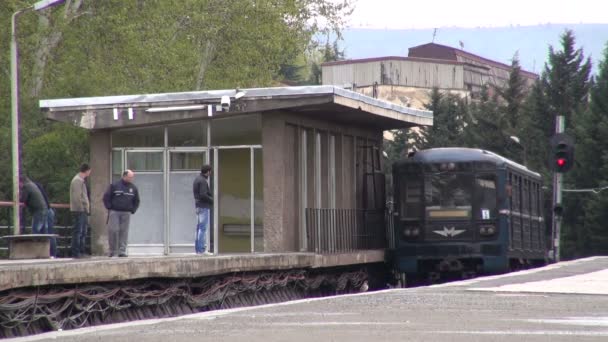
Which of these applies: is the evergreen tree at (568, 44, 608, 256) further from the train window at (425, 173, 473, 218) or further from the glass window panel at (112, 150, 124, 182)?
the glass window panel at (112, 150, 124, 182)

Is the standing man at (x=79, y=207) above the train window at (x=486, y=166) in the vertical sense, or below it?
below

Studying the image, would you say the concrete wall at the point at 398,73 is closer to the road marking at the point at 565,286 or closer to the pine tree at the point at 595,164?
the pine tree at the point at 595,164

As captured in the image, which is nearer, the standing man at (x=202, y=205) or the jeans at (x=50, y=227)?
the standing man at (x=202, y=205)

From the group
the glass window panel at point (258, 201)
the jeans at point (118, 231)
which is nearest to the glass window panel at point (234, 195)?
the glass window panel at point (258, 201)

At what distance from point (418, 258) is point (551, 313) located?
614 inches

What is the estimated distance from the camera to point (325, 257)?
2566 cm

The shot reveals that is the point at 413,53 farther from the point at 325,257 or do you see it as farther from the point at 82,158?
the point at 325,257

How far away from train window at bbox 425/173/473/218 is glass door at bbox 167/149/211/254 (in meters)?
5.40

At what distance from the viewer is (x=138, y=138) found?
88.4 feet

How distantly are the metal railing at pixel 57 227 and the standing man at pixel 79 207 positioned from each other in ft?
6.29

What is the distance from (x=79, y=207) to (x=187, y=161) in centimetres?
288

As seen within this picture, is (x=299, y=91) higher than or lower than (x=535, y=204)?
higher

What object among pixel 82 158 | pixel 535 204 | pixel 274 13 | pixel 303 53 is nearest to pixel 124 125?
pixel 82 158

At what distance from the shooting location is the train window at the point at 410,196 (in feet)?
95.3
